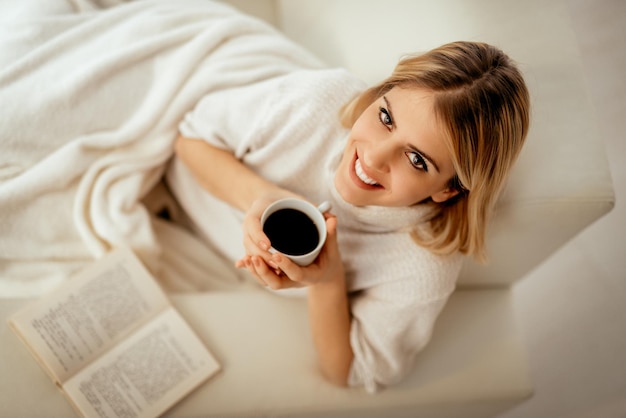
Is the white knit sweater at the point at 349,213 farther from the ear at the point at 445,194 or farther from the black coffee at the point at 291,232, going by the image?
the black coffee at the point at 291,232

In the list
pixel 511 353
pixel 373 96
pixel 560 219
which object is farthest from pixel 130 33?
pixel 511 353

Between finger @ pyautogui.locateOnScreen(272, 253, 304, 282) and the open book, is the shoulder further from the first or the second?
the open book

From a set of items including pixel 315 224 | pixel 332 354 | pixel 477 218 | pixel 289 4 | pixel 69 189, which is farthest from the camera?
pixel 289 4

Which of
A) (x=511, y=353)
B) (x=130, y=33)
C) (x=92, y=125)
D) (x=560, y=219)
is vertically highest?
(x=130, y=33)

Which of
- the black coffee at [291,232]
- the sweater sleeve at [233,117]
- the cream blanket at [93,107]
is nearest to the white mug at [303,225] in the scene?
the black coffee at [291,232]

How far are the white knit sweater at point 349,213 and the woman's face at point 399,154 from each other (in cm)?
9

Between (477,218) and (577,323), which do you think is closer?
(477,218)

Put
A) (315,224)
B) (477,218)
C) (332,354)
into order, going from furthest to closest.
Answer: (332,354) → (477,218) → (315,224)

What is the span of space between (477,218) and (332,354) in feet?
1.27

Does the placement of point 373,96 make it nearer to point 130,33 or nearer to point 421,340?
point 421,340

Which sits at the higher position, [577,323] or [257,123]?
[257,123]

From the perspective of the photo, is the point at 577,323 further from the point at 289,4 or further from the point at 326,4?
the point at 289,4

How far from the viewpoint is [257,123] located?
1.00 meters

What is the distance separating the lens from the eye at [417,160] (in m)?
0.73
